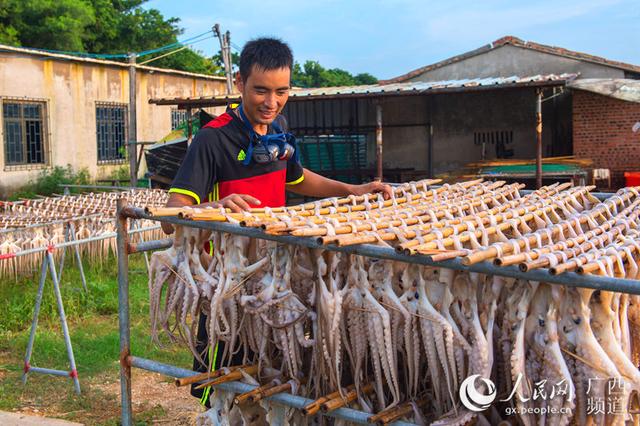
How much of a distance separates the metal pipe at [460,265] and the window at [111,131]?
18220 millimetres

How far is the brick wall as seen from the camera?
1369 cm

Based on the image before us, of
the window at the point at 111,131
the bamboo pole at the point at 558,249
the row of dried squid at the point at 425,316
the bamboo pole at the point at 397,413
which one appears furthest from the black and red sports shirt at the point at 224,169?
the window at the point at 111,131

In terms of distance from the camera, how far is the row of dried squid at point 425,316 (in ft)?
6.18

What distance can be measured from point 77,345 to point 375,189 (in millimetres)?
4584

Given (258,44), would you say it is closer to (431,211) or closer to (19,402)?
(431,211)

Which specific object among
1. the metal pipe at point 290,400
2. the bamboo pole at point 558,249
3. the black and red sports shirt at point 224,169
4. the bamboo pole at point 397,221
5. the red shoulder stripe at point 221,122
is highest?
the red shoulder stripe at point 221,122

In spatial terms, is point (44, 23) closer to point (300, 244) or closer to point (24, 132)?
point (24, 132)

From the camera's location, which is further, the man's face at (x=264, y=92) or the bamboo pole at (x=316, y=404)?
the man's face at (x=264, y=92)

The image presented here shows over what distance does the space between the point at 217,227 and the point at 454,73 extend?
1616 cm

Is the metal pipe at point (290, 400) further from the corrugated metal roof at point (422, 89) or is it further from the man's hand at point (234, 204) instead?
the corrugated metal roof at point (422, 89)

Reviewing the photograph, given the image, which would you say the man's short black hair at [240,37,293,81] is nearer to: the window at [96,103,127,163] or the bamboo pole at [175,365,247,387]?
the bamboo pole at [175,365,247,387]

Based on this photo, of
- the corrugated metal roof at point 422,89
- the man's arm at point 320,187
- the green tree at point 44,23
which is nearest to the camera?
the man's arm at point 320,187

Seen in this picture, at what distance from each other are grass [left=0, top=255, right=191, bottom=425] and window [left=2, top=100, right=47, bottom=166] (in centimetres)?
968

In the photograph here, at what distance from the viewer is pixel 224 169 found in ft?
9.71
